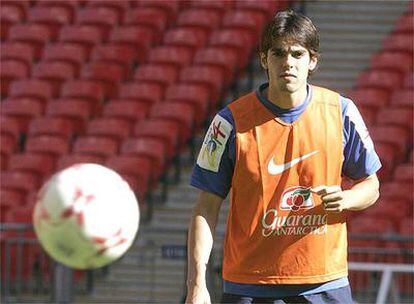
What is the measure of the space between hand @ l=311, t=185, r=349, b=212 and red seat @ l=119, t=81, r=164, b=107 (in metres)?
10.5

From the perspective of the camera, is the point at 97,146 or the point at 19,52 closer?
the point at 97,146

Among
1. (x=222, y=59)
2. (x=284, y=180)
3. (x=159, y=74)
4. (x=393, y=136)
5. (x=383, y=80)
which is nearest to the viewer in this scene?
(x=284, y=180)

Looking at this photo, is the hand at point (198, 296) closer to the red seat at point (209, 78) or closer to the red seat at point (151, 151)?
the red seat at point (151, 151)

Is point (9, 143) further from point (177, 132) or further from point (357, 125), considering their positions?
point (357, 125)

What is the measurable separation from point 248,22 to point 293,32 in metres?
11.0

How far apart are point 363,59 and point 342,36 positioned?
0.65 metres

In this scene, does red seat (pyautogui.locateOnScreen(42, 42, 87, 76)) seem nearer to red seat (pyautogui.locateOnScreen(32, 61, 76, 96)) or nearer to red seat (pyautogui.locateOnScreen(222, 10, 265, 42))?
red seat (pyautogui.locateOnScreen(32, 61, 76, 96))

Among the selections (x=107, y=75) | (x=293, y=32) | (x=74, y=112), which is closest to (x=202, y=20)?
(x=107, y=75)

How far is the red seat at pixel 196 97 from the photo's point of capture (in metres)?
15.8

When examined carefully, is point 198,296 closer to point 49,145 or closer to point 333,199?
point 333,199

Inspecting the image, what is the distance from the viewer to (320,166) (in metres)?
5.94

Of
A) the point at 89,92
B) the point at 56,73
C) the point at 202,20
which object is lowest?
the point at 89,92

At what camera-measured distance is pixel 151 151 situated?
15.1 m

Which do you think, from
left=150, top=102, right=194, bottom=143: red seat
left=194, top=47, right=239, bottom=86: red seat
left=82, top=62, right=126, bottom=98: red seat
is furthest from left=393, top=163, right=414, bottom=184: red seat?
left=82, top=62, right=126, bottom=98: red seat
